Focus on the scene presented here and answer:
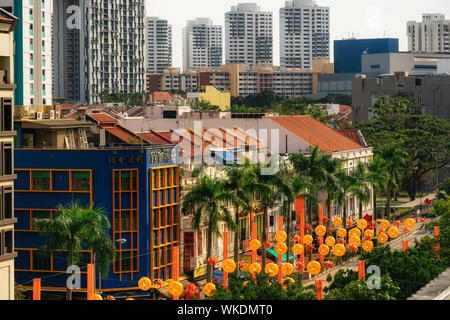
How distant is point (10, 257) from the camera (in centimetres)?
4747

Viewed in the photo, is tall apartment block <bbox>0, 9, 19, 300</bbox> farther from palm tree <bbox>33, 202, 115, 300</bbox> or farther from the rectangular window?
the rectangular window

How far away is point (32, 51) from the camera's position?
135 meters

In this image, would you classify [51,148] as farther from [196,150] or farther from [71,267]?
[196,150]

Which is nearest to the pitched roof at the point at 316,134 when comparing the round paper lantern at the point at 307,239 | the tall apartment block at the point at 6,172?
the round paper lantern at the point at 307,239

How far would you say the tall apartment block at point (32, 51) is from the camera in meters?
129

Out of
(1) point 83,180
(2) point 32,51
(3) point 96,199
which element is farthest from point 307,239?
(2) point 32,51

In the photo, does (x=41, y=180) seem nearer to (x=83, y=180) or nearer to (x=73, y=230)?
(x=83, y=180)

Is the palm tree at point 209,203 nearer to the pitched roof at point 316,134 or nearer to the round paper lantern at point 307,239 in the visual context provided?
the round paper lantern at point 307,239

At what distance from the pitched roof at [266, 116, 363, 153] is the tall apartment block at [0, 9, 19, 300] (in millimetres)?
57804

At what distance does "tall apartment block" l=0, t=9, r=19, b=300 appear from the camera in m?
47.1

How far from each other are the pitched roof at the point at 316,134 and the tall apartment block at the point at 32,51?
3835 centimetres

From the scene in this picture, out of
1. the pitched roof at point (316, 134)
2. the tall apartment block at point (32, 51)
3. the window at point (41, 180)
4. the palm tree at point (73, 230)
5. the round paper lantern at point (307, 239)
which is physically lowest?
the round paper lantern at point (307, 239)

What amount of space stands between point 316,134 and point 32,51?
46.3 m
